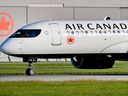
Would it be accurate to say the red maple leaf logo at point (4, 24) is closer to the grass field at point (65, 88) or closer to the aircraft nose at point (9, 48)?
the aircraft nose at point (9, 48)

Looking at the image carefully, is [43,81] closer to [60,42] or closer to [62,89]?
[62,89]

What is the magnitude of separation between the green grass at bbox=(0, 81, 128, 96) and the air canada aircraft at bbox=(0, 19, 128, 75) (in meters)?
8.06

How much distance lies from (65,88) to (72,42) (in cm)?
1184

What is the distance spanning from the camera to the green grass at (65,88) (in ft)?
96.0

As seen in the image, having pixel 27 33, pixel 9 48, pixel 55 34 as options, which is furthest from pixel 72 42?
pixel 9 48

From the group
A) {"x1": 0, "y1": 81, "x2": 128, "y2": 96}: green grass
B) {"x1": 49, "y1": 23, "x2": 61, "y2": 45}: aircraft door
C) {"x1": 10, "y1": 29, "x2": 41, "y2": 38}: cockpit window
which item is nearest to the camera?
{"x1": 0, "y1": 81, "x2": 128, "y2": 96}: green grass

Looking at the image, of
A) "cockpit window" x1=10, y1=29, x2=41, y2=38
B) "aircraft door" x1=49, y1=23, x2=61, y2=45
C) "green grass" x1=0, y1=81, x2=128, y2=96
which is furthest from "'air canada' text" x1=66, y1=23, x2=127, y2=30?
"green grass" x1=0, y1=81, x2=128, y2=96

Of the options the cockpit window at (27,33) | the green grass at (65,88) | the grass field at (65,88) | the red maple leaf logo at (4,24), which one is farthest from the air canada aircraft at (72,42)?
the red maple leaf logo at (4,24)

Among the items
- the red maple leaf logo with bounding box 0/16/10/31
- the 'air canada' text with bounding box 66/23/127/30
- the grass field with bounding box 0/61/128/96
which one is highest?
the 'air canada' text with bounding box 66/23/127/30

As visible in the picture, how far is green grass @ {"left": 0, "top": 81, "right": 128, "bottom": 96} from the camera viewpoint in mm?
29250

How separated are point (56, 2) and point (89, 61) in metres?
32.6

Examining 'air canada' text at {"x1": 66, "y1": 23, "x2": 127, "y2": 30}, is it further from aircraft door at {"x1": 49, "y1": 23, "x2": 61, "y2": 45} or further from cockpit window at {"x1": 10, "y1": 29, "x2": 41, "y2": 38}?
cockpit window at {"x1": 10, "y1": 29, "x2": 41, "y2": 38}

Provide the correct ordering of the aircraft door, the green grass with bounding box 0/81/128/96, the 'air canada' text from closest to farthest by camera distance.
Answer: the green grass with bounding box 0/81/128/96
the aircraft door
the 'air canada' text

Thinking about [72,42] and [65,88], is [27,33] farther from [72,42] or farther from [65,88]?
[65,88]
